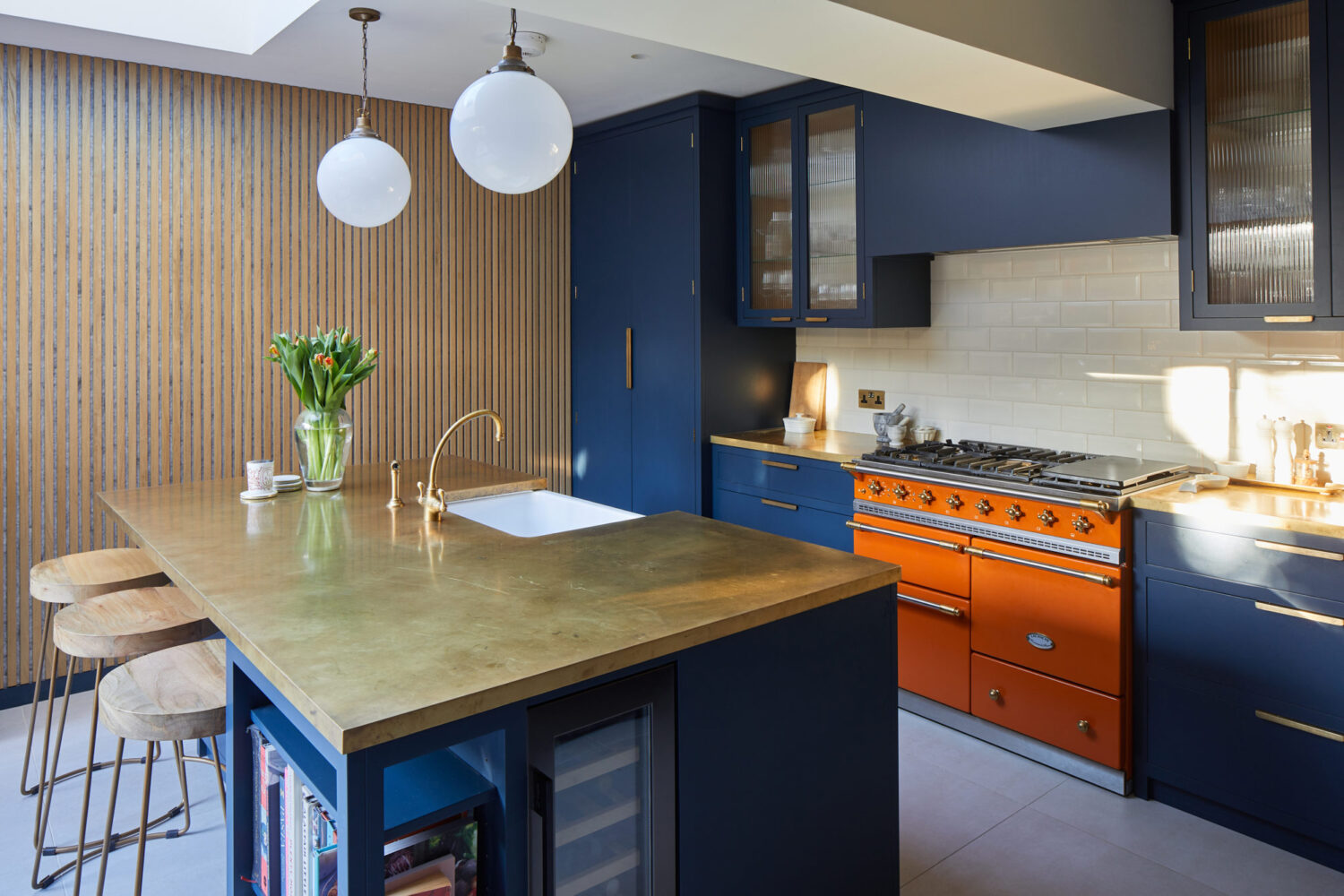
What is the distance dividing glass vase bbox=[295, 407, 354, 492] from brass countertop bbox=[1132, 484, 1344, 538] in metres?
2.70

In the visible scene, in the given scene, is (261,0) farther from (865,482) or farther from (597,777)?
(597,777)

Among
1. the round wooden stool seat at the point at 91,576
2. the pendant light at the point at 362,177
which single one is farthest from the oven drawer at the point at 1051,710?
the round wooden stool seat at the point at 91,576

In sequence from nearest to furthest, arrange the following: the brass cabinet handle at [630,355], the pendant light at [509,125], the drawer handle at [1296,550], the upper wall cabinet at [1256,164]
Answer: the pendant light at [509,125] → the drawer handle at [1296,550] → the upper wall cabinet at [1256,164] → the brass cabinet handle at [630,355]

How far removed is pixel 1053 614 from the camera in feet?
10.7

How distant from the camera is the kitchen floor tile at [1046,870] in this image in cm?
264

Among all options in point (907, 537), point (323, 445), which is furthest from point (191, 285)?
point (907, 537)

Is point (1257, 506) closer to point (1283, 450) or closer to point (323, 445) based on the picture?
point (1283, 450)

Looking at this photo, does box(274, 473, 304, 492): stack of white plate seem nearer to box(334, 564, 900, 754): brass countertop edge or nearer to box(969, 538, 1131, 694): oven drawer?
box(334, 564, 900, 754): brass countertop edge

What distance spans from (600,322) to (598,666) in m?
3.88

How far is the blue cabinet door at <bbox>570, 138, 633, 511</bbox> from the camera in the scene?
5.21m

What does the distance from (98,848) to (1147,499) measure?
3.45 m

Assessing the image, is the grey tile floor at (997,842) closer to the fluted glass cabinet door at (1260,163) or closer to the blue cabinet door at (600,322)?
the fluted glass cabinet door at (1260,163)

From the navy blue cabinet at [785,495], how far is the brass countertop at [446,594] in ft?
4.90

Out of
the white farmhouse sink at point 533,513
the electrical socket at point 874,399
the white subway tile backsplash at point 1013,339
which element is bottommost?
the white farmhouse sink at point 533,513
